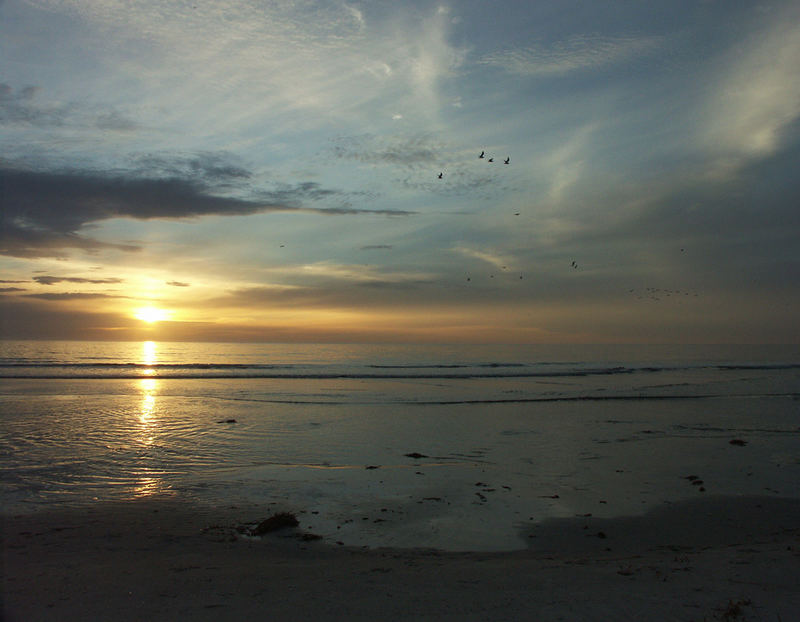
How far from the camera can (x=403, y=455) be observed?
57.4 ft

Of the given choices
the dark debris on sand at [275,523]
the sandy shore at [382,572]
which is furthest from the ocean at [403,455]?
the sandy shore at [382,572]

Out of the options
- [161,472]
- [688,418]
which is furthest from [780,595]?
[688,418]

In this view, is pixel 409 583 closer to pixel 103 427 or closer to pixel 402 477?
pixel 402 477

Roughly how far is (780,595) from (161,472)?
1450 centimetres

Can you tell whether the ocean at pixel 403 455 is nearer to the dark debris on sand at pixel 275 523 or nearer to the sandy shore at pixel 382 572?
the dark debris on sand at pixel 275 523

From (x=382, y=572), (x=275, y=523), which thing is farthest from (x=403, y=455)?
(x=382, y=572)

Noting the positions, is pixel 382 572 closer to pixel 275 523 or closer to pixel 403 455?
pixel 275 523

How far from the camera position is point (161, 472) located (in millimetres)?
14766

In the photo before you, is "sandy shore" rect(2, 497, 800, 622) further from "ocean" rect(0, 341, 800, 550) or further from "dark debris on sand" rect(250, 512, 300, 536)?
"ocean" rect(0, 341, 800, 550)

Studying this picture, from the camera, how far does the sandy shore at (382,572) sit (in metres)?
6.80

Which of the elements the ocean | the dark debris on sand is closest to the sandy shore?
the dark debris on sand

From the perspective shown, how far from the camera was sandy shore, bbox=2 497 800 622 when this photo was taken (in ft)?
22.3

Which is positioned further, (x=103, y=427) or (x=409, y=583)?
(x=103, y=427)

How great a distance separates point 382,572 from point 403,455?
9353 mm
